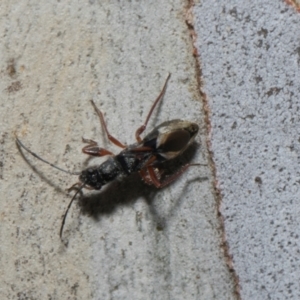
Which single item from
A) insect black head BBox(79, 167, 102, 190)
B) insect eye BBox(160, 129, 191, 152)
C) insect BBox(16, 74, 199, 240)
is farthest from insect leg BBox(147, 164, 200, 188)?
insect black head BBox(79, 167, 102, 190)

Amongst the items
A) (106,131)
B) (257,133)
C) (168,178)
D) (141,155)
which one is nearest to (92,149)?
(106,131)

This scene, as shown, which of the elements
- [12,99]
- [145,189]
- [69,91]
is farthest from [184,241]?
[12,99]

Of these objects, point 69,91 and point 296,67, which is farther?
point 69,91

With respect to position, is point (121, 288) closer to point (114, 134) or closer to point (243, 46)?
point (114, 134)

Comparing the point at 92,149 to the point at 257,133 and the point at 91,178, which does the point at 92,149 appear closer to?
the point at 91,178

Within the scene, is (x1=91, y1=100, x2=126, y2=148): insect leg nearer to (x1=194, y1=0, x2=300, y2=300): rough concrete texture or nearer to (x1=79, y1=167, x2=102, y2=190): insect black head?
(x1=79, y1=167, x2=102, y2=190): insect black head

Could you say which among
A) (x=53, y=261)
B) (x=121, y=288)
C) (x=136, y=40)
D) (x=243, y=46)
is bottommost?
(x=121, y=288)

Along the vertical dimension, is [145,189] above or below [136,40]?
below

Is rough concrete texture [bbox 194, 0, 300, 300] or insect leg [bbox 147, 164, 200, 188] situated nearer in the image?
rough concrete texture [bbox 194, 0, 300, 300]
